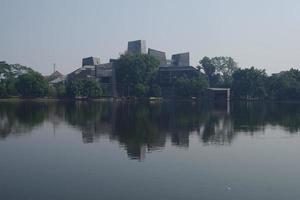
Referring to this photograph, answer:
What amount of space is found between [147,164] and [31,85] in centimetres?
8161

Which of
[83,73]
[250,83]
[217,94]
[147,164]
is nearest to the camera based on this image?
[147,164]

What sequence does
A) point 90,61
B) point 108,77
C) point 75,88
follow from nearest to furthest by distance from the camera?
point 75,88
point 108,77
point 90,61

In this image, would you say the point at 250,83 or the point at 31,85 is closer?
the point at 31,85

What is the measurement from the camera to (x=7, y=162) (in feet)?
66.1

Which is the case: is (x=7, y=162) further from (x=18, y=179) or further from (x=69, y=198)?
(x=69, y=198)

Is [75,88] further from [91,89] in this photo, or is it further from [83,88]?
[91,89]

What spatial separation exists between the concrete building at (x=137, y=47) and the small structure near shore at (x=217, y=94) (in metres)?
30.2

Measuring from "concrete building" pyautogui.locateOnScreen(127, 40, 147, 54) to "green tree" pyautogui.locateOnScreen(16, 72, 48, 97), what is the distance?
38.1m

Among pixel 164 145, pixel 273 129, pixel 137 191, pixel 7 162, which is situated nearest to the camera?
pixel 137 191

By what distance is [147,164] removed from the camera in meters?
20.0

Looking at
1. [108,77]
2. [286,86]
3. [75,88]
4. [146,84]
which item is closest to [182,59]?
[146,84]

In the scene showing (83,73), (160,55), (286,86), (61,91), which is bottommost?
(61,91)

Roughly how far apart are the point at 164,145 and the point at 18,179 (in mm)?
11402

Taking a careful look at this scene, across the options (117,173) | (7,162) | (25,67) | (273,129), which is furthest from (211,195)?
(25,67)
